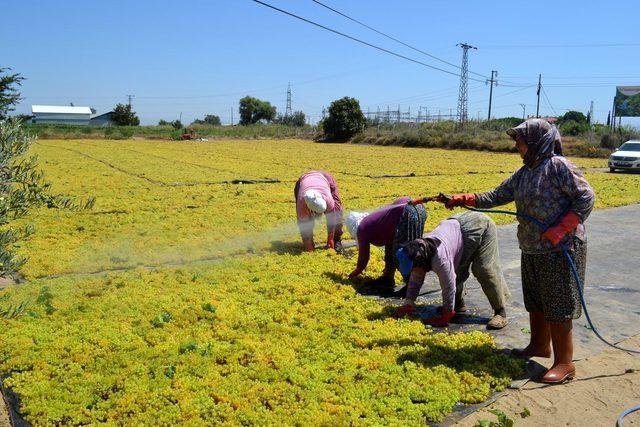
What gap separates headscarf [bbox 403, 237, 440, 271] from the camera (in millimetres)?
5246

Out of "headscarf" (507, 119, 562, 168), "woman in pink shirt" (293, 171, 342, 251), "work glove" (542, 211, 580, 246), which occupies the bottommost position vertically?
"woman in pink shirt" (293, 171, 342, 251)

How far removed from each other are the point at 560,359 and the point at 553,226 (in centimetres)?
113

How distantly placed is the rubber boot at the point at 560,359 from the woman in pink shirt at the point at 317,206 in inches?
170

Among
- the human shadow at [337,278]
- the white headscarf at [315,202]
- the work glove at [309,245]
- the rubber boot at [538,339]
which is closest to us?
the rubber boot at [538,339]

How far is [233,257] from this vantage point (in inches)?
346

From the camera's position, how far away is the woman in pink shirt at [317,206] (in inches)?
326

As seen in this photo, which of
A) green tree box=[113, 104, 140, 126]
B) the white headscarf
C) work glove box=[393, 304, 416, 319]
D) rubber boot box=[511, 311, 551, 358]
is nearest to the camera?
rubber boot box=[511, 311, 551, 358]

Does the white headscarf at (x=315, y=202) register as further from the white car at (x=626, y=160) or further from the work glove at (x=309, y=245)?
the white car at (x=626, y=160)

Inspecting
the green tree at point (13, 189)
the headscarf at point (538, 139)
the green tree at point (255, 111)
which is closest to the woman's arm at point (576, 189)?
the headscarf at point (538, 139)

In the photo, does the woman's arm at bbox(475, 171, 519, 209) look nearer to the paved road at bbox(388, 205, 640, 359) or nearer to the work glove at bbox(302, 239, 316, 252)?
the paved road at bbox(388, 205, 640, 359)

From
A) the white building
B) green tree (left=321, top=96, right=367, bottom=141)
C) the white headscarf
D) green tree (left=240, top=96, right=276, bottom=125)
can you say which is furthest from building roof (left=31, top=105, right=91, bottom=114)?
the white headscarf

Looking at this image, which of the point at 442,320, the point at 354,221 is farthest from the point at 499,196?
the point at 354,221

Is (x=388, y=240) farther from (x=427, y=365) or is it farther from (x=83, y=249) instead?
(x=83, y=249)

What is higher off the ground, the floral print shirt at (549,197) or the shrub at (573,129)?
the shrub at (573,129)
